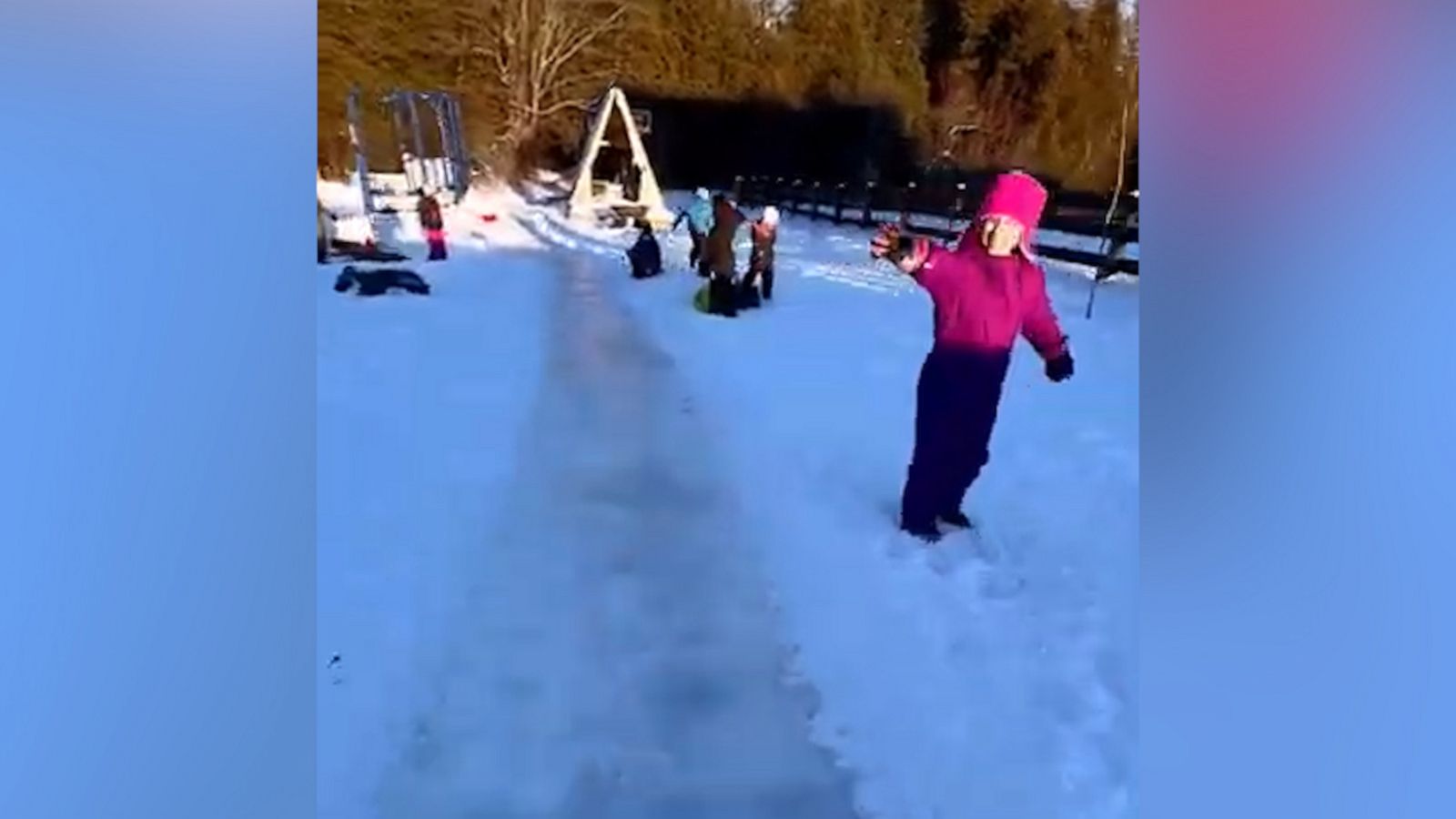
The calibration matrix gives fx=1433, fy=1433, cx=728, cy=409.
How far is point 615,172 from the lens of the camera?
1486 mm

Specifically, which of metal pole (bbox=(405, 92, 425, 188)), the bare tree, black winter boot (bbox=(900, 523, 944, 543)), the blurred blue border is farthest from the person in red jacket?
the blurred blue border

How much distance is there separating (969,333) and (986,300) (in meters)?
0.04

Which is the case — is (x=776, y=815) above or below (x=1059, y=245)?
below

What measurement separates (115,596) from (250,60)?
531mm

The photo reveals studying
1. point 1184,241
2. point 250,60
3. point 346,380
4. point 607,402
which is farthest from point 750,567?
point 250,60

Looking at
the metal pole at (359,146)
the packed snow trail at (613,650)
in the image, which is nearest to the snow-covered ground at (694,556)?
the packed snow trail at (613,650)

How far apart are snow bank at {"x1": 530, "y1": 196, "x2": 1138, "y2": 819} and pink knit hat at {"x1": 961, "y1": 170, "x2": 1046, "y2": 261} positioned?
3.4 inches

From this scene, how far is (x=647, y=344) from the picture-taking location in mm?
1490

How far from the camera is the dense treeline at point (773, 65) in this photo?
143 cm

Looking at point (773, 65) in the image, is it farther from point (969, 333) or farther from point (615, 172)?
point (969, 333)

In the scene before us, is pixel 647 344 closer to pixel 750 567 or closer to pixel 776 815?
pixel 750 567

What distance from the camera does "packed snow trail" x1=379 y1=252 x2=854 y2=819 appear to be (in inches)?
55.1

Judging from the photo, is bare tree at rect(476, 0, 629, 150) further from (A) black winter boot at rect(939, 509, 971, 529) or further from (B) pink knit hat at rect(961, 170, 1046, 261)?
(A) black winter boot at rect(939, 509, 971, 529)

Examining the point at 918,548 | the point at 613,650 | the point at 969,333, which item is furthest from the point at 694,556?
the point at 969,333
